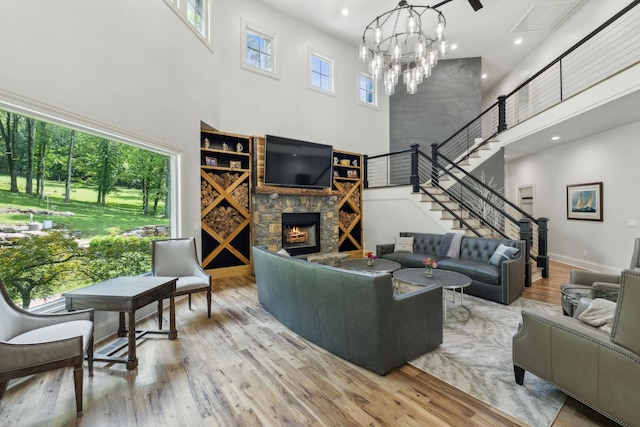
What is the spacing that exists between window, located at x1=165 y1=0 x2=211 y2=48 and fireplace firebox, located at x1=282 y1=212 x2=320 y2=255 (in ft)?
11.8

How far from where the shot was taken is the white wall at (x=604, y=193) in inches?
189

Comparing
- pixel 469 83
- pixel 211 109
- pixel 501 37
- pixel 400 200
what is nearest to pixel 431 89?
pixel 469 83

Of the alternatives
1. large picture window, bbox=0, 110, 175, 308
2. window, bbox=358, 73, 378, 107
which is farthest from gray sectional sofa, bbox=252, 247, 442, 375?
window, bbox=358, 73, 378, 107

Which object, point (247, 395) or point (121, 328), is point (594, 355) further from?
point (121, 328)

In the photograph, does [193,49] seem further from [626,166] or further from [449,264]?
[626,166]

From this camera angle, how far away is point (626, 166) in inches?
190

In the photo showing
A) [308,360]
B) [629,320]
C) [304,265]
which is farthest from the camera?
[304,265]

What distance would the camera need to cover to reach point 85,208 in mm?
2793

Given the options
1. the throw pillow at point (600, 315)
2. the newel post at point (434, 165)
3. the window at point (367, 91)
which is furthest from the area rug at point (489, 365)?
the window at point (367, 91)

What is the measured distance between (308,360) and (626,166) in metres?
6.46

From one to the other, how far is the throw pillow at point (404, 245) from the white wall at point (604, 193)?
3647 millimetres

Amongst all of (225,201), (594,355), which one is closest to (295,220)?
(225,201)

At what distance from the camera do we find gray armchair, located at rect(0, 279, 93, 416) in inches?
60.9

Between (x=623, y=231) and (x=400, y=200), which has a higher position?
(x=400, y=200)
